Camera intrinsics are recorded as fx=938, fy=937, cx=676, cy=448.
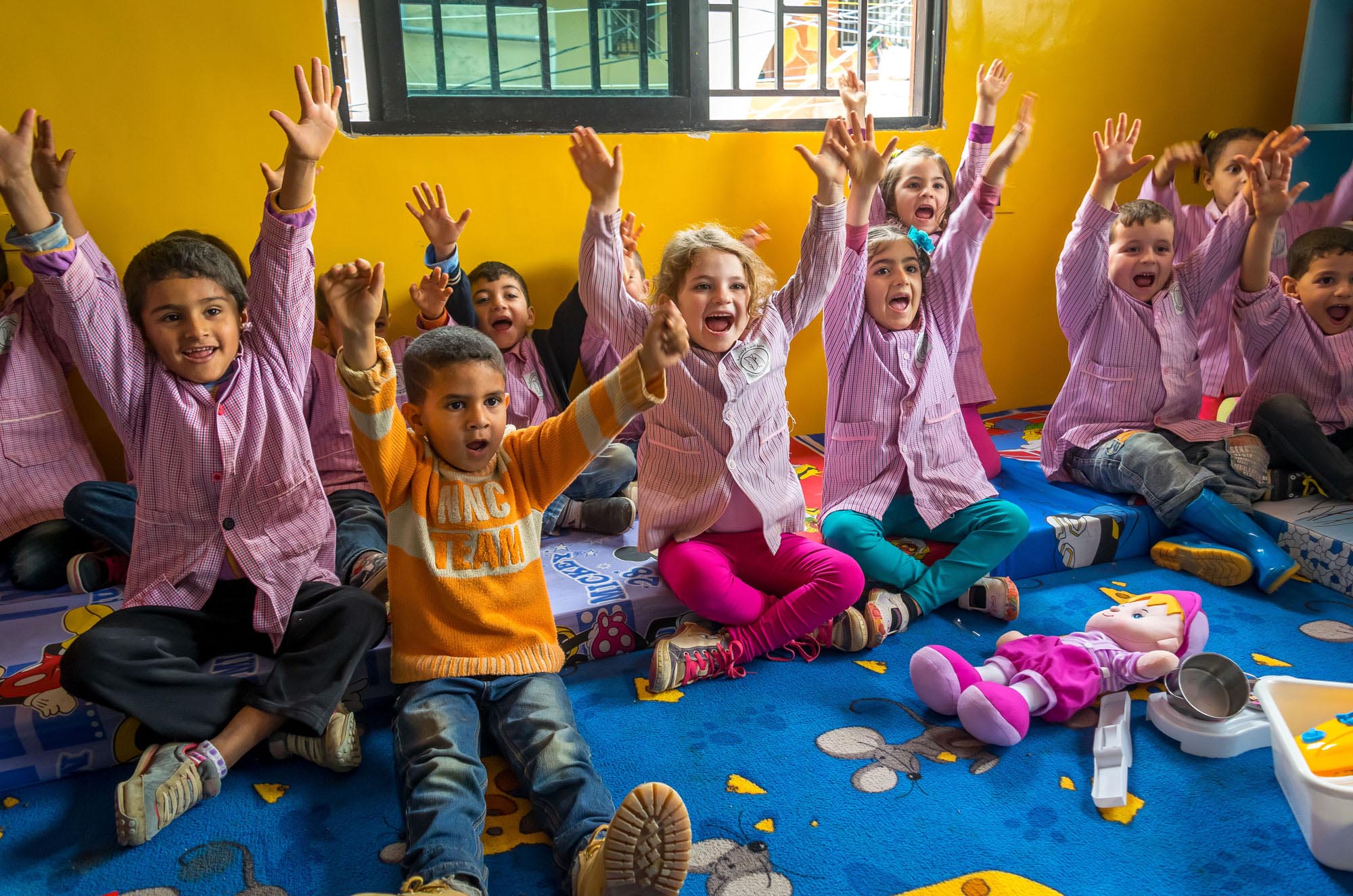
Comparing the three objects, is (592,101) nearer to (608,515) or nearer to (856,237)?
(856,237)

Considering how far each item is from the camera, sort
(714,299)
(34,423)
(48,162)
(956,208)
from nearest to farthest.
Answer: (48,162)
(714,299)
(34,423)
(956,208)

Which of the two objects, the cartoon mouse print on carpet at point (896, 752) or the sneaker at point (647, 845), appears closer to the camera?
the sneaker at point (647, 845)

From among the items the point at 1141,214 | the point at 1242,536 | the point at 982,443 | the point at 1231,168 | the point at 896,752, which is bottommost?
the point at 896,752

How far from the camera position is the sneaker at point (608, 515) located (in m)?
2.33

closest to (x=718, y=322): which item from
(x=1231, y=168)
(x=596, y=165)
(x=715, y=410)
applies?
(x=715, y=410)

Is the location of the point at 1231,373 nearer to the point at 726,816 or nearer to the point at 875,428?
the point at 875,428

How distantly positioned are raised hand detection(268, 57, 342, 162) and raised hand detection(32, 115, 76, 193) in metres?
0.45

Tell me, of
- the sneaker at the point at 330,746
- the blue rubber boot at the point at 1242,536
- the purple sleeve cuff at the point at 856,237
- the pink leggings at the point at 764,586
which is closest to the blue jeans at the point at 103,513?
the sneaker at the point at 330,746

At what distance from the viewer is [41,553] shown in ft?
6.68

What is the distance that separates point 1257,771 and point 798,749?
759 millimetres

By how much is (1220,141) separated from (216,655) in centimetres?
339

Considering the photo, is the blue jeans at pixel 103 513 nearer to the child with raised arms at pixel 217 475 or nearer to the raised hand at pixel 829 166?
the child with raised arms at pixel 217 475

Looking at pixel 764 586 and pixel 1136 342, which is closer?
pixel 764 586

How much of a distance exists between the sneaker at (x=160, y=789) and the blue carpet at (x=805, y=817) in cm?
2
